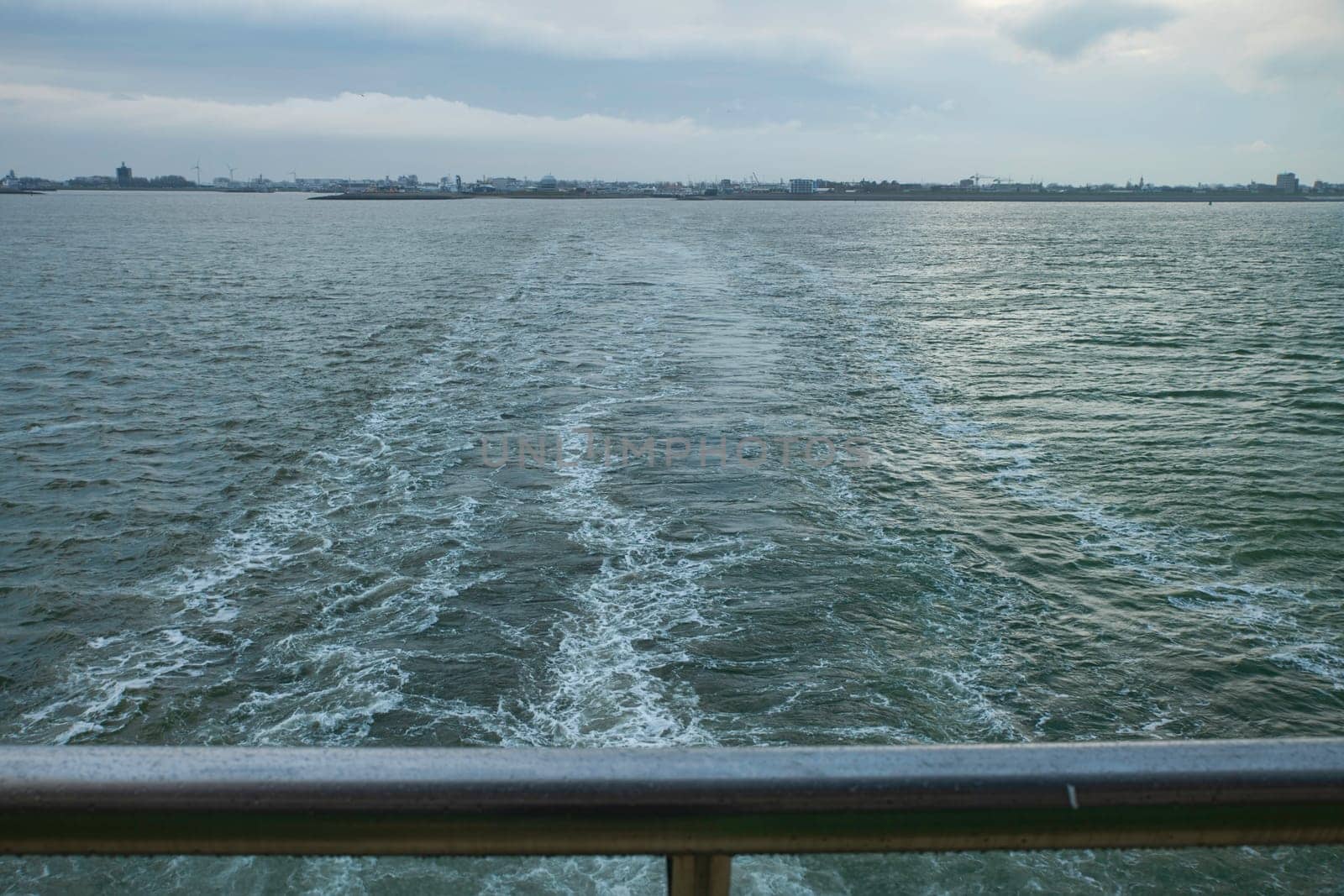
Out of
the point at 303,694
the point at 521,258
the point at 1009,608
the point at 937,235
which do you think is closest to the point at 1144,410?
the point at 1009,608

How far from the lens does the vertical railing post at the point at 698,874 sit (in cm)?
147

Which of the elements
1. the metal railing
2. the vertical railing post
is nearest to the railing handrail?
the metal railing

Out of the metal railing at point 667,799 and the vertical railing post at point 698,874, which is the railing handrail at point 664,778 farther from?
the vertical railing post at point 698,874

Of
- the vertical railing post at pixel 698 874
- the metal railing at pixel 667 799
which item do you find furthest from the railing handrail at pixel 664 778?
the vertical railing post at pixel 698 874

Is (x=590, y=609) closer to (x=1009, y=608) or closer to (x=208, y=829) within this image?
(x=1009, y=608)

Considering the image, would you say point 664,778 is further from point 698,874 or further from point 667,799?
point 698,874

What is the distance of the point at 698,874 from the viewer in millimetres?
1485

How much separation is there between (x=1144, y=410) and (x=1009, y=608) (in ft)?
41.8

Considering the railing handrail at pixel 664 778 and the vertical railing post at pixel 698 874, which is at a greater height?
the railing handrail at pixel 664 778

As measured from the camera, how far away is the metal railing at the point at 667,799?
1.38 metres

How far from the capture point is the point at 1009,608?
36.1 ft

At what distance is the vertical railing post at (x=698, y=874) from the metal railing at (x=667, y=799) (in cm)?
4

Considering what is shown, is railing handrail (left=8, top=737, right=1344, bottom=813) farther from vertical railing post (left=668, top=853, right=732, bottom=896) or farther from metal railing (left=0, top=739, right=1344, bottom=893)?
vertical railing post (left=668, top=853, right=732, bottom=896)

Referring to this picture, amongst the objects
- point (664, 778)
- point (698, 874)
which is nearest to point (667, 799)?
point (664, 778)
